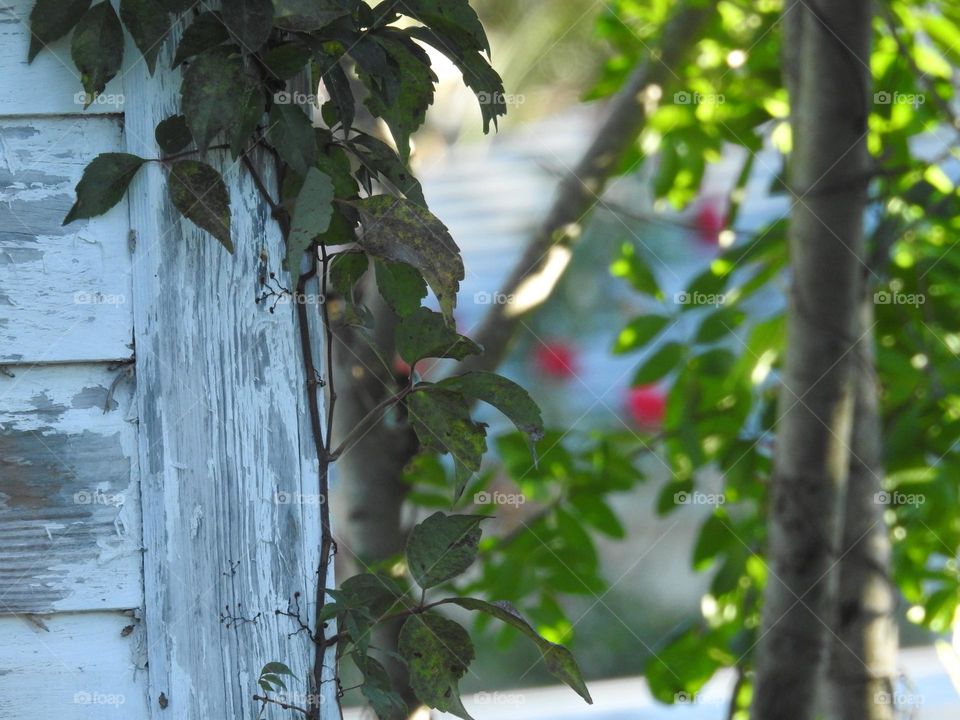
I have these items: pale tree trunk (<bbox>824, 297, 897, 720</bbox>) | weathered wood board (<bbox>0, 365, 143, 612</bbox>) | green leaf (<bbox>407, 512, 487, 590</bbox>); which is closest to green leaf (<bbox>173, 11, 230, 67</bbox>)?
weathered wood board (<bbox>0, 365, 143, 612</bbox>)

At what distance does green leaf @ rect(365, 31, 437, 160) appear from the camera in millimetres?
605

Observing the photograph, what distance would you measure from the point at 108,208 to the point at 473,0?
2.61 m

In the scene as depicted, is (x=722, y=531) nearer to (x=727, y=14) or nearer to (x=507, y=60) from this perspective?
(x=727, y=14)

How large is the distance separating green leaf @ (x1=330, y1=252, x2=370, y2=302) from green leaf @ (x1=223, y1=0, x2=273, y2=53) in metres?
0.14

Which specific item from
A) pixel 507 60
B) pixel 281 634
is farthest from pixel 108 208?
pixel 507 60

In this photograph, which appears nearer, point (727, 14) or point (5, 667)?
point (5, 667)

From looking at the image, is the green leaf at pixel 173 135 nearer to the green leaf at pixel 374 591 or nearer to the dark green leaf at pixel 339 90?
the dark green leaf at pixel 339 90

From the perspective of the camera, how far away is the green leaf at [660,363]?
4.54 ft

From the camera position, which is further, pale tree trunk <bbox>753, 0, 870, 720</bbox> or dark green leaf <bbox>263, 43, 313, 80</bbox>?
pale tree trunk <bbox>753, 0, 870, 720</bbox>

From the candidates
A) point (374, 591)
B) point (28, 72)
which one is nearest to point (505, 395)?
point (374, 591)

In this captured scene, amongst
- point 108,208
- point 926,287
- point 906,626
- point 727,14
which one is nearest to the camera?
point 108,208

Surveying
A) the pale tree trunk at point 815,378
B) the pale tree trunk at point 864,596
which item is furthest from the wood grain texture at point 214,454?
the pale tree trunk at point 864,596

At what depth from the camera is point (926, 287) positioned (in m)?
1.40

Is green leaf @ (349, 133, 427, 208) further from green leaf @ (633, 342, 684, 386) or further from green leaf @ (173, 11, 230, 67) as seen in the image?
green leaf @ (633, 342, 684, 386)
